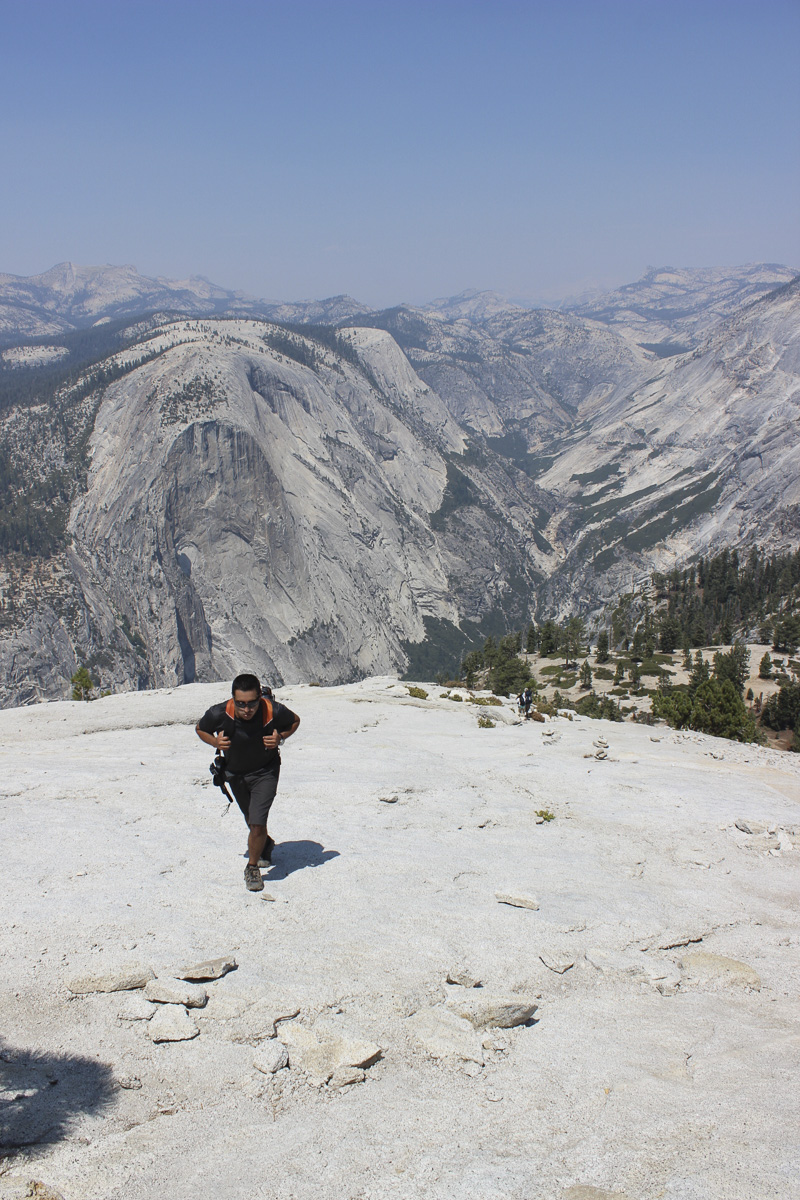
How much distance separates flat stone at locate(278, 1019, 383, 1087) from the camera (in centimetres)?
696

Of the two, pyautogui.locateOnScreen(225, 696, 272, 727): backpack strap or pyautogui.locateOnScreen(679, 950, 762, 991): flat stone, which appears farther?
pyautogui.locateOnScreen(225, 696, 272, 727): backpack strap

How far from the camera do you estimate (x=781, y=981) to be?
955 centimetres

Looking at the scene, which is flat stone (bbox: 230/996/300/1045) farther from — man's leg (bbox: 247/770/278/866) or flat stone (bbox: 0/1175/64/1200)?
man's leg (bbox: 247/770/278/866)

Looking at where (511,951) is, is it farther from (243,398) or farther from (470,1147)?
(243,398)

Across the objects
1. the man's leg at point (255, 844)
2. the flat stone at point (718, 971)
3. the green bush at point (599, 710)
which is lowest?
the green bush at point (599, 710)

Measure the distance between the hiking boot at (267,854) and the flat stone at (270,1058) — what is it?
167 inches

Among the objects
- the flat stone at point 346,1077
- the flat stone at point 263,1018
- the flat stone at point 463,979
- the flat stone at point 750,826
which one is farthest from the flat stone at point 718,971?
the flat stone at point 750,826

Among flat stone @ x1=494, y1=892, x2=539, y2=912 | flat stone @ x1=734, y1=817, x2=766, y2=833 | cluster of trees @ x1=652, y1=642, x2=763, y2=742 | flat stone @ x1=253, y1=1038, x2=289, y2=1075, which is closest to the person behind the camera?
flat stone @ x1=253, y1=1038, x2=289, y2=1075

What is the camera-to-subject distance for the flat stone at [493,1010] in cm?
796

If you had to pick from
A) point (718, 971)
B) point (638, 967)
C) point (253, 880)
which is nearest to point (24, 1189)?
point (253, 880)

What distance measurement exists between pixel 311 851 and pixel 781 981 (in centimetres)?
804

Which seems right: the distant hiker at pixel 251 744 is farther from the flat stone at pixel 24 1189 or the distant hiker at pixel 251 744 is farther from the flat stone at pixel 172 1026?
the flat stone at pixel 24 1189

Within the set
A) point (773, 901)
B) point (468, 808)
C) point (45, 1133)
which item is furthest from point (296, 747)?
point (45, 1133)

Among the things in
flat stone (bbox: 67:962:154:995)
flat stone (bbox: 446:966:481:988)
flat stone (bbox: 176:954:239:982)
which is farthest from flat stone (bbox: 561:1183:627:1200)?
flat stone (bbox: 67:962:154:995)
